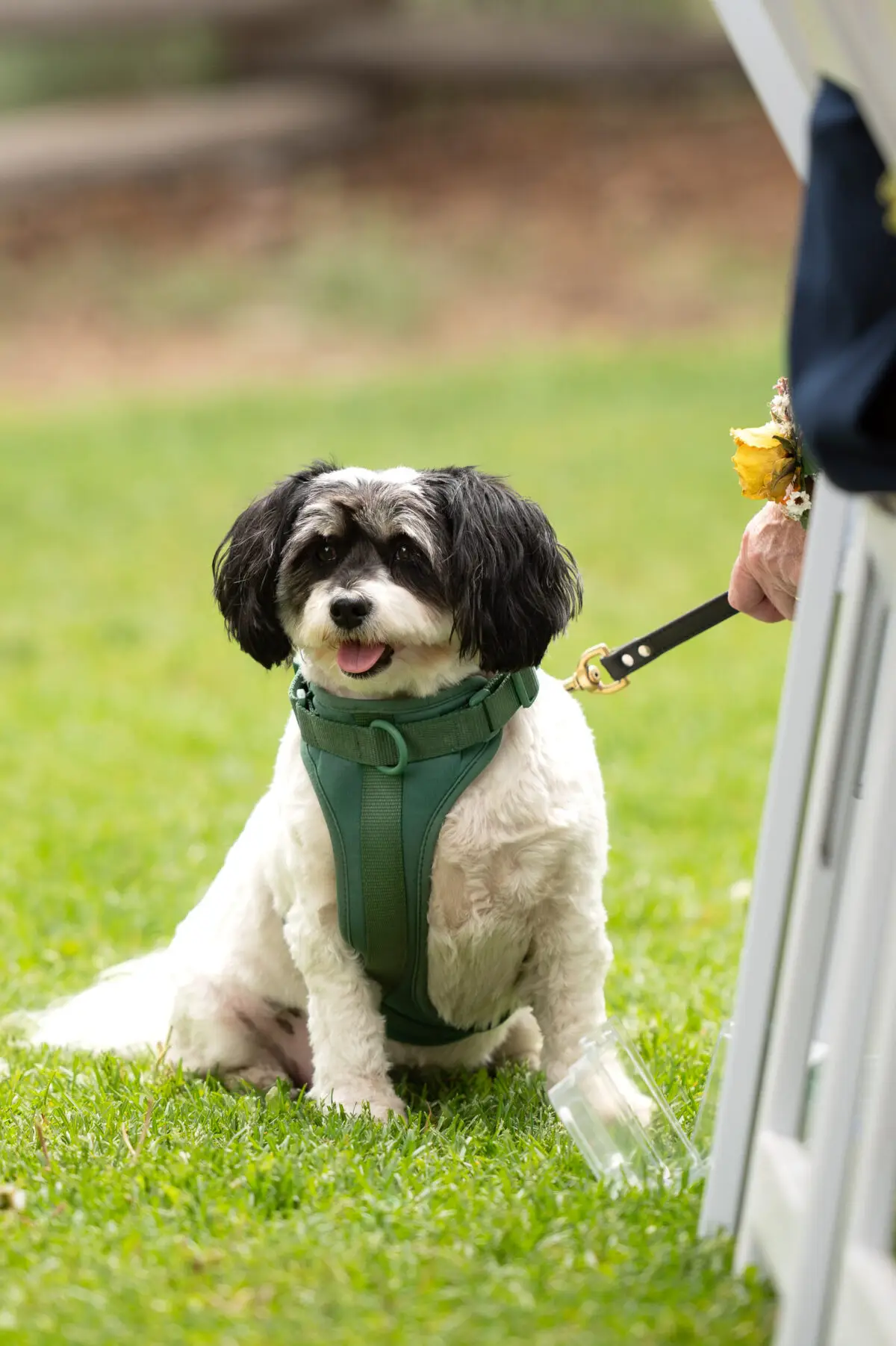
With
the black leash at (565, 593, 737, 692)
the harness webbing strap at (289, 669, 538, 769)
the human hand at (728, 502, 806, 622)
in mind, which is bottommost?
the harness webbing strap at (289, 669, 538, 769)

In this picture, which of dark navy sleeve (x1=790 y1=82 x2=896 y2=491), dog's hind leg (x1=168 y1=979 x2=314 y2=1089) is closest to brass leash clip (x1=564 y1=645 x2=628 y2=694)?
dog's hind leg (x1=168 y1=979 x2=314 y2=1089)

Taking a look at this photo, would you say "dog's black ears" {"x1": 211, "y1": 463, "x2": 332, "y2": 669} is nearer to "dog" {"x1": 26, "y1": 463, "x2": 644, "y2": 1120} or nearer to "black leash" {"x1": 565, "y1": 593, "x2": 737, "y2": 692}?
"dog" {"x1": 26, "y1": 463, "x2": 644, "y2": 1120}

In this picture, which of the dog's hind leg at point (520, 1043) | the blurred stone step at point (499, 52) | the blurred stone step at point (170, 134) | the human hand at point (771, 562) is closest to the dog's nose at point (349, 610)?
the human hand at point (771, 562)

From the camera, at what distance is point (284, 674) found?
26.5 feet

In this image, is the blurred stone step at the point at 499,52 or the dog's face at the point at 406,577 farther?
the blurred stone step at the point at 499,52

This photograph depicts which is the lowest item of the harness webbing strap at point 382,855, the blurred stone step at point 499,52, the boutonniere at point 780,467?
the harness webbing strap at point 382,855

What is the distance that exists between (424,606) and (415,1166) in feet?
2.95

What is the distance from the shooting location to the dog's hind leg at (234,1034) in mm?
3260

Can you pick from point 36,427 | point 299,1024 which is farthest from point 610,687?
point 36,427

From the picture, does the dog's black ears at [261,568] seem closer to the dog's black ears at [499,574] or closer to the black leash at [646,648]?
the dog's black ears at [499,574]

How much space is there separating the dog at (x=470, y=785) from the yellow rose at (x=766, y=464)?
497 mm

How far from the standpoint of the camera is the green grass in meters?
2.15

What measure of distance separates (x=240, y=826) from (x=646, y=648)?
2.72 m

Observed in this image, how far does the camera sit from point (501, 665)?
2895 millimetres
